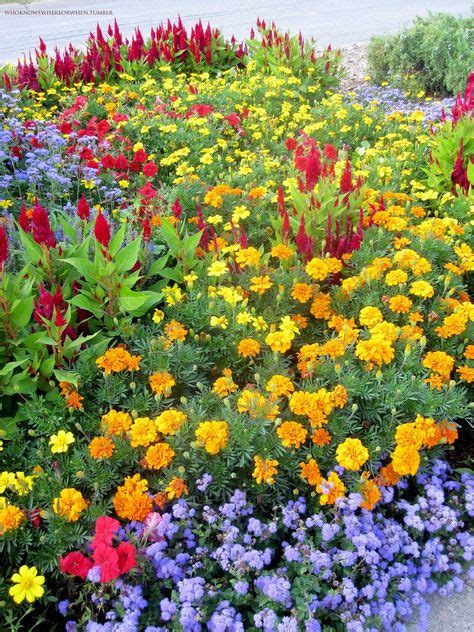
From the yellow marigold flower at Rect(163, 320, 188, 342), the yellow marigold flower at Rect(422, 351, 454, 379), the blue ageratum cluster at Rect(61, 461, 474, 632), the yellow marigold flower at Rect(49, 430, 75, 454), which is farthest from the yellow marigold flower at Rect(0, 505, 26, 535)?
the yellow marigold flower at Rect(422, 351, 454, 379)

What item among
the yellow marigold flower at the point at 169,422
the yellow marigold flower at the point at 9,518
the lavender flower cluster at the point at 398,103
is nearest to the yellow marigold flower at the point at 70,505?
the yellow marigold flower at the point at 9,518

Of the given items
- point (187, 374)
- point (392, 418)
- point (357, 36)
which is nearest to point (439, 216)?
point (392, 418)

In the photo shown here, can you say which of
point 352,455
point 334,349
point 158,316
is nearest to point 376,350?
point 334,349

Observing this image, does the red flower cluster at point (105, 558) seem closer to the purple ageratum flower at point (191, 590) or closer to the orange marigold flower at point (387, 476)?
the purple ageratum flower at point (191, 590)

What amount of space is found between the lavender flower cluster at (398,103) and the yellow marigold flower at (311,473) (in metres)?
4.64

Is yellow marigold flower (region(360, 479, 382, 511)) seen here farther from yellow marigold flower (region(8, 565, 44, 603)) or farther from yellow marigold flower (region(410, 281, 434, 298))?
yellow marigold flower (region(8, 565, 44, 603))

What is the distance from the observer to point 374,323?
8.98 ft

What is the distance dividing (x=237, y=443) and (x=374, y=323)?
86 cm

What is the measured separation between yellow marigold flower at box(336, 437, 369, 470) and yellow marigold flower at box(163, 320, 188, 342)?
87cm

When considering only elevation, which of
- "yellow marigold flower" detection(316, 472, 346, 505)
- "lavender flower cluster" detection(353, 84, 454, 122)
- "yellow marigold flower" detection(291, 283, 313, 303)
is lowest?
"yellow marigold flower" detection(316, 472, 346, 505)

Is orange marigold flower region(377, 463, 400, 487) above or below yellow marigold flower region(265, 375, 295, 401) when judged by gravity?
below

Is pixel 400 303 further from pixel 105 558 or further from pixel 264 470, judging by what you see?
pixel 105 558

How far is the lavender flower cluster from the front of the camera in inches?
249

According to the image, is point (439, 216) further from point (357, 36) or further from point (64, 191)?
point (357, 36)
